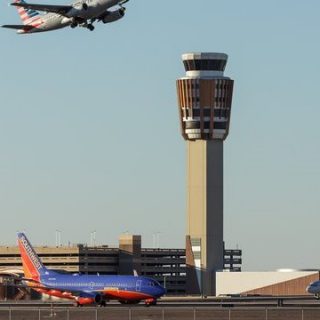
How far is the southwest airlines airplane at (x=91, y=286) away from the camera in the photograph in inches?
6969

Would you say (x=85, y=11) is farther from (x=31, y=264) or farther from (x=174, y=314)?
(x=31, y=264)

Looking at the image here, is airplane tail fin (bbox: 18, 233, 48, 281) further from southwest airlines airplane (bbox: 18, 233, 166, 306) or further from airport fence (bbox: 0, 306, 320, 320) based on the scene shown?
airport fence (bbox: 0, 306, 320, 320)

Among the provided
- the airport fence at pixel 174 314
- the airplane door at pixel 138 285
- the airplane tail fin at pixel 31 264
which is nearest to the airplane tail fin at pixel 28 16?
the airport fence at pixel 174 314

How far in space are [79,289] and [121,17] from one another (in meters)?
59.6

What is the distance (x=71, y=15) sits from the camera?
13288 cm

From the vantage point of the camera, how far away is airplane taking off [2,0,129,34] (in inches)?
5177

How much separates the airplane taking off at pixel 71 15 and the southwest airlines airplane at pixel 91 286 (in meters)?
48.7

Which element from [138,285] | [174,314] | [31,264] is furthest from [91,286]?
[174,314]

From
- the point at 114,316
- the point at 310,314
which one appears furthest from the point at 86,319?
the point at 310,314

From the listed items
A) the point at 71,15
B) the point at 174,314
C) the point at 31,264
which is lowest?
the point at 174,314

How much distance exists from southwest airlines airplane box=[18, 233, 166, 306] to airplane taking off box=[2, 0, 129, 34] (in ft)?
160

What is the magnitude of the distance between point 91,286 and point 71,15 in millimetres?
60588

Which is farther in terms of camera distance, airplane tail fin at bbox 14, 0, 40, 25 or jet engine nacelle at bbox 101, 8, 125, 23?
airplane tail fin at bbox 14, 0, 40, 25

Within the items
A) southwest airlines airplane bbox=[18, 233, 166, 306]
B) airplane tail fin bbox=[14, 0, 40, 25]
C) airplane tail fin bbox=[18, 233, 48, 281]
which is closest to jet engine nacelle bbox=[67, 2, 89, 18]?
airplane tail fin bbox=[14, 0, 40, 25]
